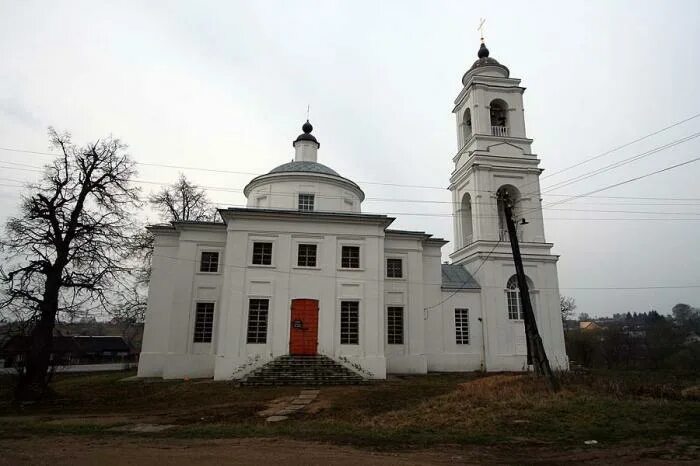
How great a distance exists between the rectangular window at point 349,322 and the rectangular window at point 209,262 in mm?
7068

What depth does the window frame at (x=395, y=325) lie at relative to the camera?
23.1 meters

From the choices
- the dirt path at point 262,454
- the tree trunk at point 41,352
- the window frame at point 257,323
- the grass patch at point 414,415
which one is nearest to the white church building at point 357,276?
the window frame at point 257,323

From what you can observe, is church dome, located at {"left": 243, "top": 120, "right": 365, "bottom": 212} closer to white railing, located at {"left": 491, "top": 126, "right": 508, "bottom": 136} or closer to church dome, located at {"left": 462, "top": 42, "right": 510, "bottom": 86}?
white railing, located at {"left": 491, "top": 126, "right": 508, "bottom": 136}

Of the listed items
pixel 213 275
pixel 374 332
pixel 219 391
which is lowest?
pixel 219 391

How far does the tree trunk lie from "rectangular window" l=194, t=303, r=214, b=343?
6.97 metres

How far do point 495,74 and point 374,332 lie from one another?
19856 mm

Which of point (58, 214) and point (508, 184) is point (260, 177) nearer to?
point (58, 214)

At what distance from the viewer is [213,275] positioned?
22078 millimetres

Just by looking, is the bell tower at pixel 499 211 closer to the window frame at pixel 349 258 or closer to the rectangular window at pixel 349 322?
the window frame at pixel 349 258

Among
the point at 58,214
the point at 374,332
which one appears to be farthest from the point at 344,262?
the point at 58,214

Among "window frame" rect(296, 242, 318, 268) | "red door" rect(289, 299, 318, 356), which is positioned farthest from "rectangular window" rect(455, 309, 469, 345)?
"window frame" rect(296, 242, 318, 268)

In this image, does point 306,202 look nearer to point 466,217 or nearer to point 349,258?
point 349,258

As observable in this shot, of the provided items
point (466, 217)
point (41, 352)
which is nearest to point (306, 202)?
point (466, 217)

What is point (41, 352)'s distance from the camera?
14.6m
